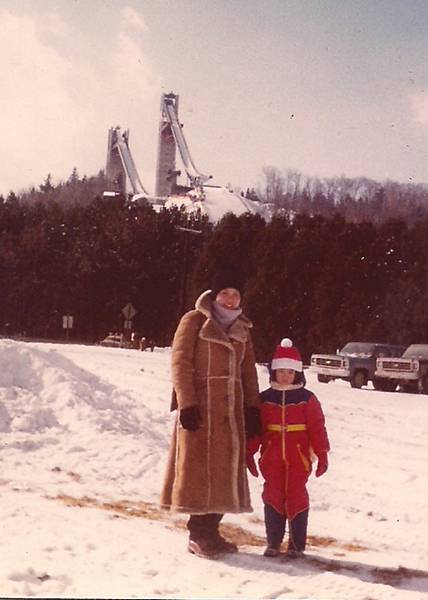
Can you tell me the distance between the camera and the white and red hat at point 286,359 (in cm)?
462

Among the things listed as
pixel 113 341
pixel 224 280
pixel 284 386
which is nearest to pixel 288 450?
pixel 284 386

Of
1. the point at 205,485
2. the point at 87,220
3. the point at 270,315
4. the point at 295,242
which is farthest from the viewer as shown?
the point at 87,220

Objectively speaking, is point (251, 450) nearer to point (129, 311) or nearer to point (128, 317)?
point (128, 317)

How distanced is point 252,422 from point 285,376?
322 mm

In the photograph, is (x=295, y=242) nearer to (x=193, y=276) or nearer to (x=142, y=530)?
(x=193, y=276)

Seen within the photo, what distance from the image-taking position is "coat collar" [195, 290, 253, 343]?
4508 mm

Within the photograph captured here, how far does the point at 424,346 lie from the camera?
20156mm

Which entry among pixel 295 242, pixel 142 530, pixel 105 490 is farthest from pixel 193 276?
pixel 295 242

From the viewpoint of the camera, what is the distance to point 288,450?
4551 millimetres

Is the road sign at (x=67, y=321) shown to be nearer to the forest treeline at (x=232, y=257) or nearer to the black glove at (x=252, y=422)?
the forest treeline at (x=232, y=257)

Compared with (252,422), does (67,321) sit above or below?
above

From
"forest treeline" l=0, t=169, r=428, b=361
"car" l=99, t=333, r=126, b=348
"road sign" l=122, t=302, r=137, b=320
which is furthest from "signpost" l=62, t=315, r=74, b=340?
"road sign" l=122, t=302, r=137, b=320

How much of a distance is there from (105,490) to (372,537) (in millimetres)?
1949

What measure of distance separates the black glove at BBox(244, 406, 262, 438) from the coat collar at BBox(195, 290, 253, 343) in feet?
1.27
